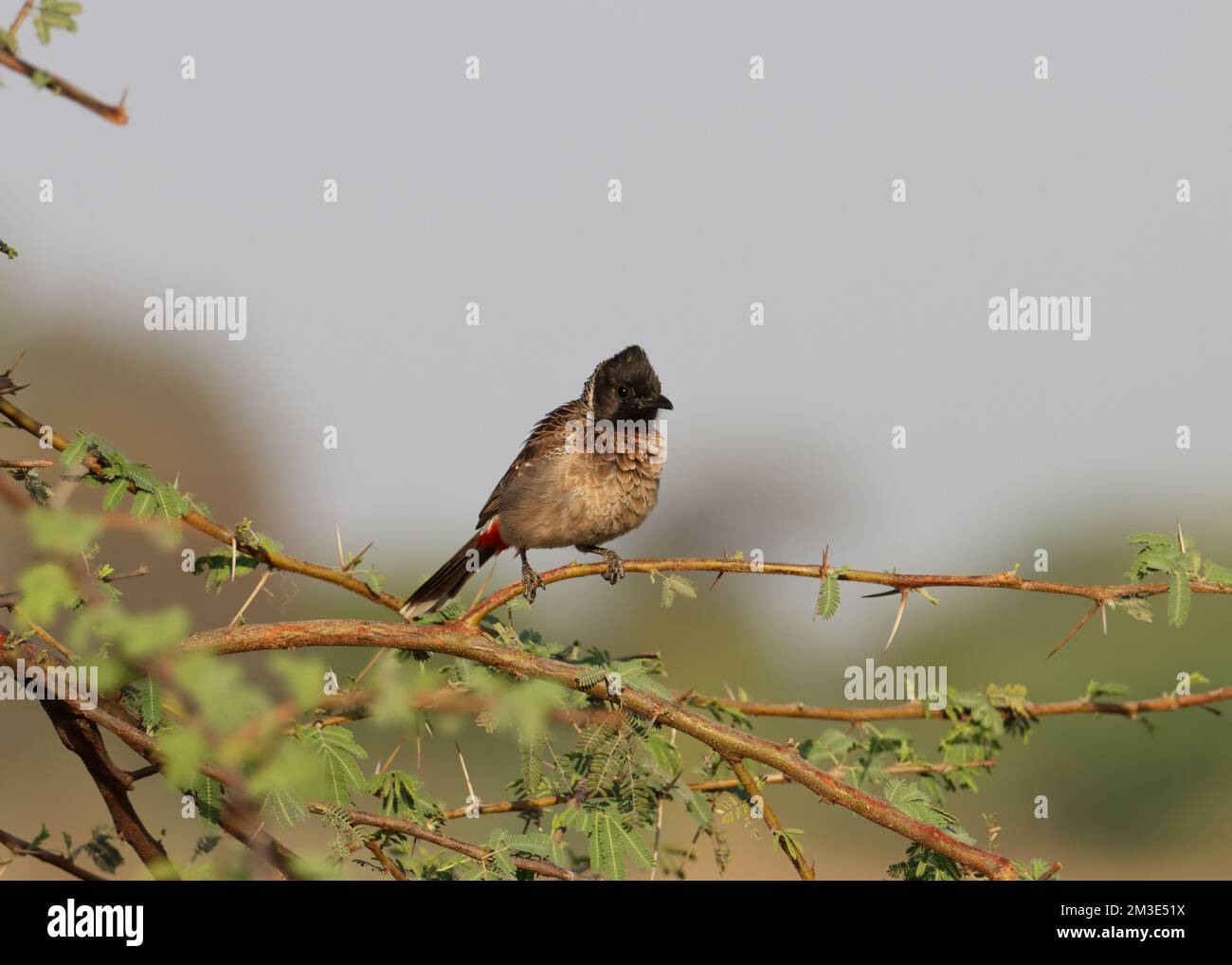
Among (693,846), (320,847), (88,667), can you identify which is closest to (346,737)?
(320,847)

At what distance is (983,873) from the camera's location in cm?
262

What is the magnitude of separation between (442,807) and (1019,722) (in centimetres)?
168

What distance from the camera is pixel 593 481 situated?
605 centimetres

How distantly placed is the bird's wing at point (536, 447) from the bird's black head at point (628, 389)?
0.28m

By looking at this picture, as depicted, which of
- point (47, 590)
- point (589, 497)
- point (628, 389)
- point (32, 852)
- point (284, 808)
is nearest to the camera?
point (47, 590)

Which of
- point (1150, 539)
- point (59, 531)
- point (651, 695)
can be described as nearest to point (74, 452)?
point (651, 695)

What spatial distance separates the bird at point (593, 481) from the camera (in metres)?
6.04

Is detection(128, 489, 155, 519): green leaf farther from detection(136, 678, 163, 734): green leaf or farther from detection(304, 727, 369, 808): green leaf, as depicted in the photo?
detection(304, 727, 369, 808): green leaf

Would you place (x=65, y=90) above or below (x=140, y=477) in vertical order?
above

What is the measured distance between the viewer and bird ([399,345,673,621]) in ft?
19.8

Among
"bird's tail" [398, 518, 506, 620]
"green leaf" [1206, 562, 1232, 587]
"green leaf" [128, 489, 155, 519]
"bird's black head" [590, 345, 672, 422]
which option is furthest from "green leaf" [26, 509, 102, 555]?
"bird's black head" [590, 345, 672, 422]

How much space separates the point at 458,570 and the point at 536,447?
34.4 inches

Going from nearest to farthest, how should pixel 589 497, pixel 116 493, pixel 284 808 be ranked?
1. pixel 284 808
2. pixel 116 493
3. pixel 589 497

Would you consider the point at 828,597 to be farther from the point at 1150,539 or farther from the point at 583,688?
the point at 1150,539
